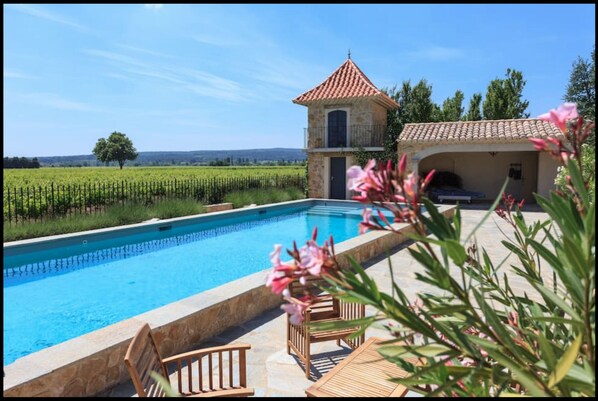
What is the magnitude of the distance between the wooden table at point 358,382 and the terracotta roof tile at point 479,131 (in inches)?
605

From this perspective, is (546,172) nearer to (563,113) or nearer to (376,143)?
(376,143)

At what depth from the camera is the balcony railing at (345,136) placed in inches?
756

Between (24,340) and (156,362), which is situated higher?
(156,362)

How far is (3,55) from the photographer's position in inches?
49.8

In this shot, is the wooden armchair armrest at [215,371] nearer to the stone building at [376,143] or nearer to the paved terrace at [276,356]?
the paved terrace at [276,356]

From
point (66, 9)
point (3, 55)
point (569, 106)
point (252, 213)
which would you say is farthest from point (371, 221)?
point (252, 213)

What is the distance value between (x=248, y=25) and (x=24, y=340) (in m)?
5.83

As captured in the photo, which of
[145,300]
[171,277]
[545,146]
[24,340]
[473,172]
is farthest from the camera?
[473,172]

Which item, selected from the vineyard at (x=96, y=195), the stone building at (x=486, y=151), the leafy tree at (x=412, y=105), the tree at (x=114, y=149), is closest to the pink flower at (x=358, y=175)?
the vineyard at (x=96, y=195)

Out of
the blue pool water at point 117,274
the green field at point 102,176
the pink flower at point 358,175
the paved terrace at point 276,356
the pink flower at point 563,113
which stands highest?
the pink flower at point 563,113

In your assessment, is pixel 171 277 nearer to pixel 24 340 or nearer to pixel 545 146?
pixel 24 340

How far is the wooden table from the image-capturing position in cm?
264

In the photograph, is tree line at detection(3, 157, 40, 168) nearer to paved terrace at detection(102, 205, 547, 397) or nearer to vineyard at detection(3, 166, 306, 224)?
vineyard at detection(3, 166, 306, 224)

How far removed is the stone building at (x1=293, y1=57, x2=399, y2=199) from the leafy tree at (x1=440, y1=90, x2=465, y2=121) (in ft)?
31.6
